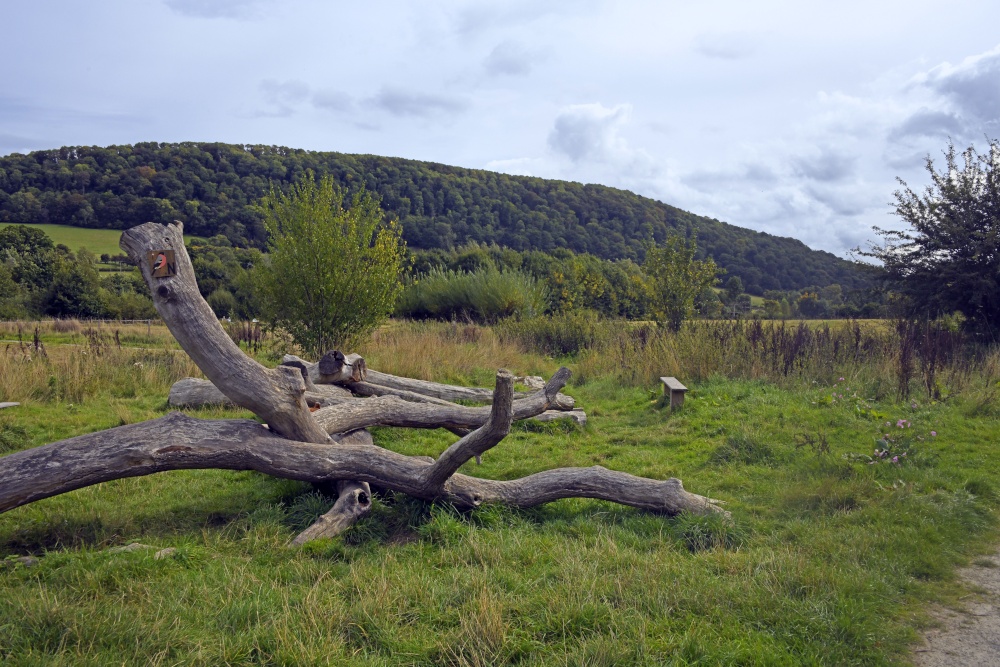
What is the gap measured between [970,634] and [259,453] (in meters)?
4.72

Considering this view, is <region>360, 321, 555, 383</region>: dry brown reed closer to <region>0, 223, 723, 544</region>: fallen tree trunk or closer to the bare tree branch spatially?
<region>0, 223, 723, 544</region>: fallen tree trunk

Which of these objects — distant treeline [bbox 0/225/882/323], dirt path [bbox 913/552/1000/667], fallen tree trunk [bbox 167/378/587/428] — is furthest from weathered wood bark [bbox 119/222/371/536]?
distant treeline [bbox 0/225/882/323]

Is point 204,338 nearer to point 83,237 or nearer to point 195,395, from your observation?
point 195,395

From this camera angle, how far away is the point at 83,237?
46.4 metres

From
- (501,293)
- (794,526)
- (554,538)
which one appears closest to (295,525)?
(554,538)

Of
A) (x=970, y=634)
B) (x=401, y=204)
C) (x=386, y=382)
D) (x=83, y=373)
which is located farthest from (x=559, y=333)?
(x=401, y=204)

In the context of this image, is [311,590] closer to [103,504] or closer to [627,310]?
[103,504]

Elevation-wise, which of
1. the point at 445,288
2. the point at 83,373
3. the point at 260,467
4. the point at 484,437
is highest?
the point at 445,288

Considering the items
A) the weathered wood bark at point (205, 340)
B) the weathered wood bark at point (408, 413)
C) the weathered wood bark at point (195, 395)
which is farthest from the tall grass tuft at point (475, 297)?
the weathered wood bark at point (205, 340)

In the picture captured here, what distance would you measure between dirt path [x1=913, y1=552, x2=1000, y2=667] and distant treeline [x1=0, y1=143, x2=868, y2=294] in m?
43.2

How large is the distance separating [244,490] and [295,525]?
3.64ft

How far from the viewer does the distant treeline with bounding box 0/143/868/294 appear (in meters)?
48.1

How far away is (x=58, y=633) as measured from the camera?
324 cm

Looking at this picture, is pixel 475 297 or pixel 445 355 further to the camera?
pixel 475 297
